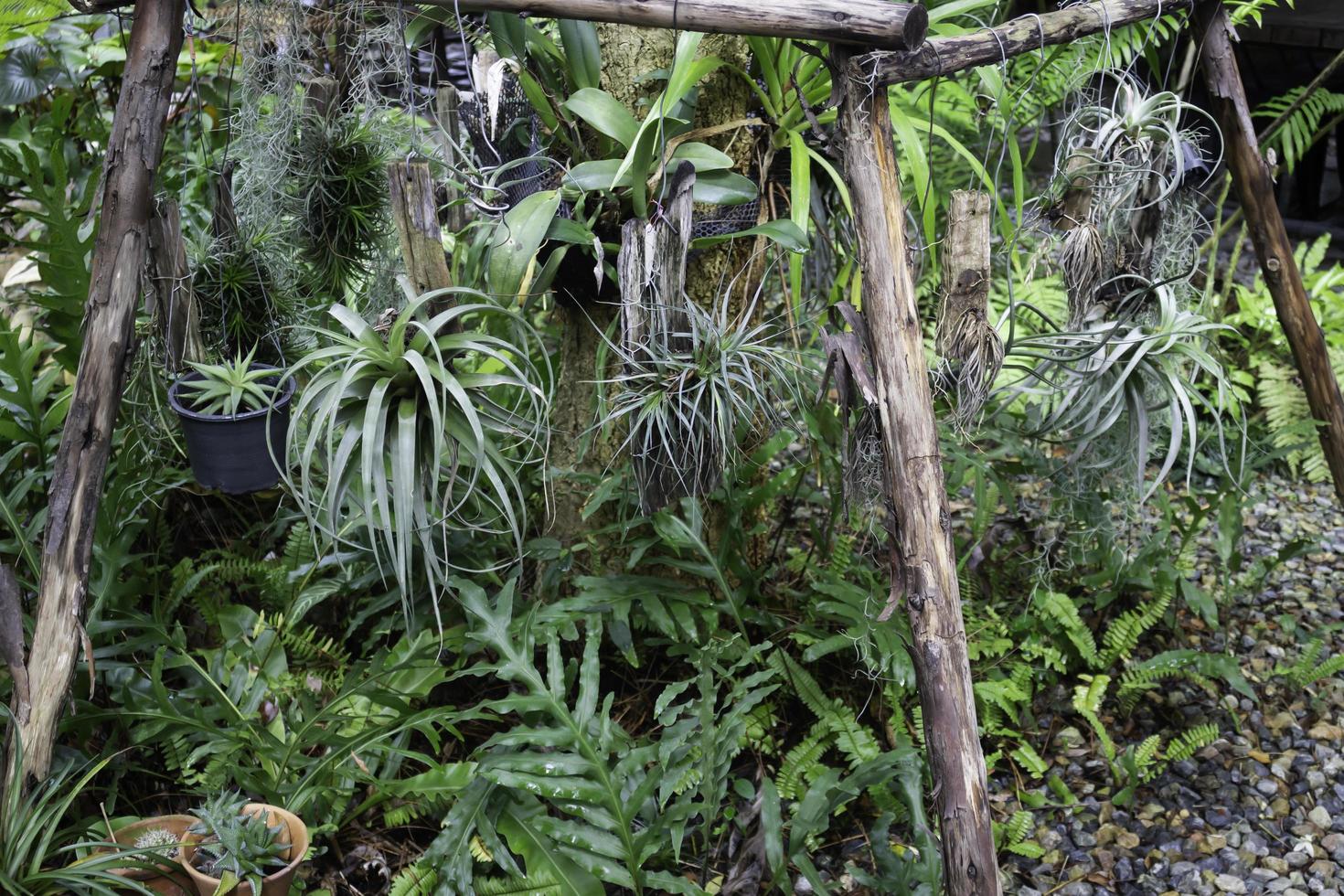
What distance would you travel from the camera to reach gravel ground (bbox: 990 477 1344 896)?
217 cm

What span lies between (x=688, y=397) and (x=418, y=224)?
0.55m

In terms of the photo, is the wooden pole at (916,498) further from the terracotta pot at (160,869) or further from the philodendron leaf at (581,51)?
the terracotta pot at (160,869)

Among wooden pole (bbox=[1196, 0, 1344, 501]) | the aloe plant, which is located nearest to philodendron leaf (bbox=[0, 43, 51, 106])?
the aloe plant

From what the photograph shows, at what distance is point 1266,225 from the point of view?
2486 millimetres

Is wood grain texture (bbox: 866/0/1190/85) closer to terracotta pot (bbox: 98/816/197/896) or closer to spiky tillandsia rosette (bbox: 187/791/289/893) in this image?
spiky tillandsia rosette (bbox: 187/791/289/893)

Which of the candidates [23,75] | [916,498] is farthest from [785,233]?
[23,75]

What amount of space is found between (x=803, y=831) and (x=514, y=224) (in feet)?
4.00

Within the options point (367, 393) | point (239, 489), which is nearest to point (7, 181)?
point (239, 489)

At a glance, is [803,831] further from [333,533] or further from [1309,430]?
[1309,430]

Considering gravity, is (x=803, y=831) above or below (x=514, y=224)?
below

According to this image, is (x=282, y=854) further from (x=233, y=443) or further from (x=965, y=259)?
(x=965, y=259)

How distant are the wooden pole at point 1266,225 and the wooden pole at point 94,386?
7.02ft

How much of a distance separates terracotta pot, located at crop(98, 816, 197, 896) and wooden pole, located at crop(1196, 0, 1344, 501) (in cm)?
259

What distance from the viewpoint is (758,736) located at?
7.57ft
